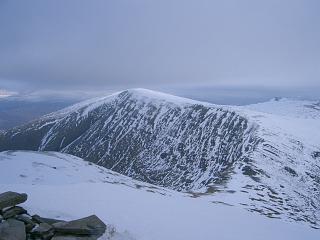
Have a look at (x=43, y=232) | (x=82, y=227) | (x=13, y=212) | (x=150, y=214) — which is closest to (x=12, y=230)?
(x=43, y=232)

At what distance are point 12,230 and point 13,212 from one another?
1.45 m

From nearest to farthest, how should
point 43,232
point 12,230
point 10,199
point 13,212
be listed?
point 12,230, point 43,232, point 13,212, point 10,199

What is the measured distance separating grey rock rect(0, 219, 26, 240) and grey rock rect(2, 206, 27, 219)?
0.52m

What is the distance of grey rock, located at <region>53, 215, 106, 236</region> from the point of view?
11461 millimetres

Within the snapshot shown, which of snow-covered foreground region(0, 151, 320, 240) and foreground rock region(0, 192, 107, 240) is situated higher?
foreground rock region(0, 192, 107, 240)

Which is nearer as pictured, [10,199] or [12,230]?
[12,230]

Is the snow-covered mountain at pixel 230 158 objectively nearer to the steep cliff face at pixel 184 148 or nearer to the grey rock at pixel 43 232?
the steep cliff face at pixel 184 148

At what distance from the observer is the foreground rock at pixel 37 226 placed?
36.0ft

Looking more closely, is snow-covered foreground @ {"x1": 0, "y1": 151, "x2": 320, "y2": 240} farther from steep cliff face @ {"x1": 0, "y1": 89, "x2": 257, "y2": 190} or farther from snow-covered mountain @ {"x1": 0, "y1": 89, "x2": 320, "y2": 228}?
steep cliff face @ {"x1": 0, "y1": 89, "x2": 257, "y2": 190}

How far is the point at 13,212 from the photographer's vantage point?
40.2 feet

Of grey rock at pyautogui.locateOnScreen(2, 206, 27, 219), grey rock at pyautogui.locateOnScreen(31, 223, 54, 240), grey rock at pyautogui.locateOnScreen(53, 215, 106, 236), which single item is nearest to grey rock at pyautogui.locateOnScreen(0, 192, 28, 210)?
grey rock at pyautogui.locateOnScreen(2, 206, 27, 219)

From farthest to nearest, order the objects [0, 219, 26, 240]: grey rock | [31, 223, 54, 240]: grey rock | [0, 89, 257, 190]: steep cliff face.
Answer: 1. [0, 89, 257, 190]: steep cliff face
2. [31, 223, 54, 240]: grey rock
3. [0, 219, 26, 240]: grey rock

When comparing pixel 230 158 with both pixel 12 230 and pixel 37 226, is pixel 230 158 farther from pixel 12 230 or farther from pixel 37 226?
pixel 12 230

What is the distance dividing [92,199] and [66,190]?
217 centimetres
